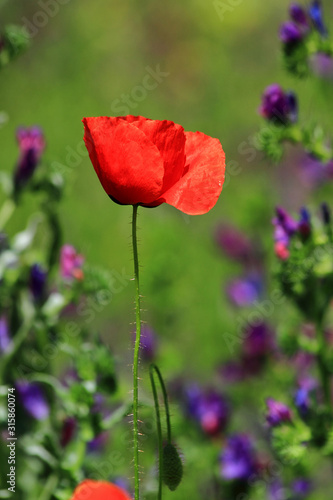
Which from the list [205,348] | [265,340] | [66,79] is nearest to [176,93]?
[66,79]

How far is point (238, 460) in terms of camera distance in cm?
159

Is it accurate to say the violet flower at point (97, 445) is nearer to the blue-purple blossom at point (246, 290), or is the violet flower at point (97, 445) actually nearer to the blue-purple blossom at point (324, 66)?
the blue-purple blossom at point (246, 290)

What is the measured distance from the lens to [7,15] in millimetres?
4445

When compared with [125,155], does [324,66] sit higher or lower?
higher

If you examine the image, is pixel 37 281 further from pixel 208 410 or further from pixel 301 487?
pixel 301 487

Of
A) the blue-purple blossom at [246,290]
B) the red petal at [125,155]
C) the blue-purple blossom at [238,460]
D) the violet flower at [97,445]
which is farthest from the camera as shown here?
the blue-purple blossom at [246,290]

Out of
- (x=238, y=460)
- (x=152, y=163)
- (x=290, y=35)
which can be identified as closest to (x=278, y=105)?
(x=290, y=35)

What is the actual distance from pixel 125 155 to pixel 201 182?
0.09m

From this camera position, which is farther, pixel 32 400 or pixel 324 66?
pixel 324 66

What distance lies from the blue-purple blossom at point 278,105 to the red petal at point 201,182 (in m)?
0.48

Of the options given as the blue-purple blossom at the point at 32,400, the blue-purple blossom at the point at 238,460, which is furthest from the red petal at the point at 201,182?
the blue-purple blossom at the point at 238,460

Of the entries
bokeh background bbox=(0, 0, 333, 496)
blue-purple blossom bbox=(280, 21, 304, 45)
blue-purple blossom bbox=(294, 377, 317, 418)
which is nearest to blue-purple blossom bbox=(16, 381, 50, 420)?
blue-purple blossom bbox=(294, 377, 317, 418)

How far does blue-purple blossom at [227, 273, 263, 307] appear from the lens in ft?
6.99

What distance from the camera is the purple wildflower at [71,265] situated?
1.44m
